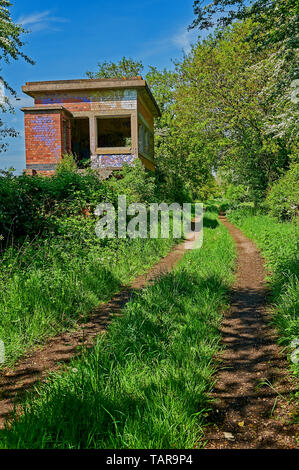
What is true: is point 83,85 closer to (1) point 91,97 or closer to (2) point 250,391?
(1) point 91,97

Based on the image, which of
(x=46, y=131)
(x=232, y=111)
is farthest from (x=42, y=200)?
(x=232, y=111)

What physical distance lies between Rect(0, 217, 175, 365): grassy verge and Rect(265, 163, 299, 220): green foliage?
28.8ft

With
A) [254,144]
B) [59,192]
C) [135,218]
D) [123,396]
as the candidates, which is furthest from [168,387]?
[254,144]

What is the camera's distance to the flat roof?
15617 mm

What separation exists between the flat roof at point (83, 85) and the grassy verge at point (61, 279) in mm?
8517

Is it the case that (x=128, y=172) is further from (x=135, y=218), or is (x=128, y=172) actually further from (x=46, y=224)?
(x=46, y=224)

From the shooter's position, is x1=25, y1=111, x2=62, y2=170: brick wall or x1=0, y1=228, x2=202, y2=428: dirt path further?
x1=25, y1=111, x2=62, y2=170: brick wall

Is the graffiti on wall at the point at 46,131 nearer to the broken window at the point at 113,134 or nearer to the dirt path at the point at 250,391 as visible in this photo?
the broken window at the point at 113,134

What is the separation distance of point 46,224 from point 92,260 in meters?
2.18

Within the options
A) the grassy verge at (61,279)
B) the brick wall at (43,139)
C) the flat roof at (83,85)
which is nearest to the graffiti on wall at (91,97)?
the flat roof at (83,85)

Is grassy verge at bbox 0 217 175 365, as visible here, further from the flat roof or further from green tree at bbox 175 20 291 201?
green tree at bbox 175 20 291 201

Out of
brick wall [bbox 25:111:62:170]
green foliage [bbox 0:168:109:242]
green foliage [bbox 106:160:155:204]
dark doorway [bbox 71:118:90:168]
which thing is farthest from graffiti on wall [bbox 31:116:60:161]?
green foliage [bbox 0:168:109:242]

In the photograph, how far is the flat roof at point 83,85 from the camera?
51.2 ft

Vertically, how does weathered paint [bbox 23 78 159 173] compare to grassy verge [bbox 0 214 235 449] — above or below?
above
